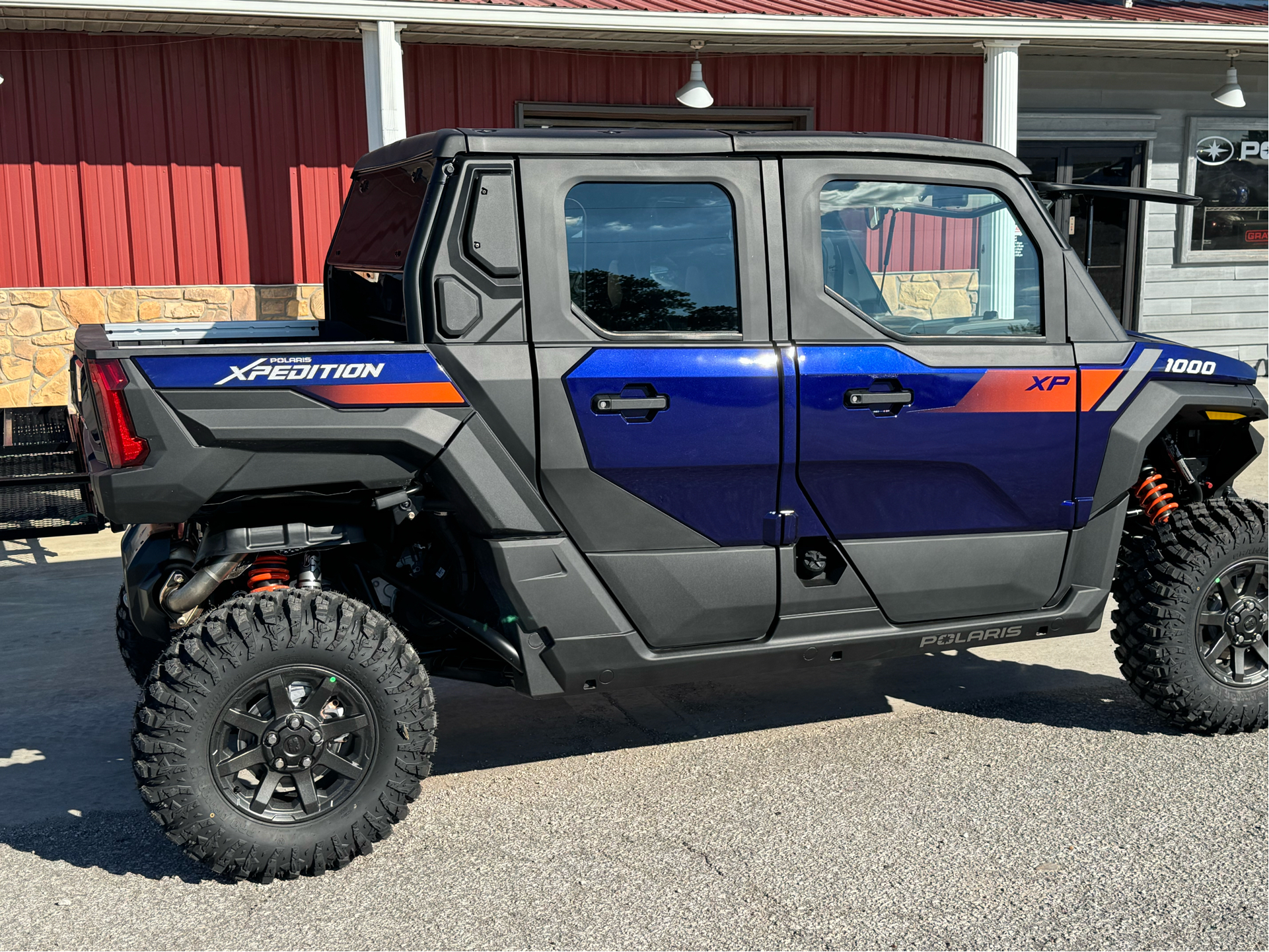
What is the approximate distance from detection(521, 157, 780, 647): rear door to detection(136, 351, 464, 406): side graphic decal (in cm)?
31

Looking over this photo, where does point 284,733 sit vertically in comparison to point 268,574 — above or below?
below

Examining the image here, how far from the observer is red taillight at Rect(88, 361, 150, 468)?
314 cm

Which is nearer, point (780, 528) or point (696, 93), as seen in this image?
point (780, 528)

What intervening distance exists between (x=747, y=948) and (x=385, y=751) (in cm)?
116

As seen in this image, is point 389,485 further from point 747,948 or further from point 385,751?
point 747,948

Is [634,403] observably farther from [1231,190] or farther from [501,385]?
[1231,190]

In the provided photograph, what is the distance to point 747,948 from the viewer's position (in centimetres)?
300

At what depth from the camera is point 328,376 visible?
10.7 ft

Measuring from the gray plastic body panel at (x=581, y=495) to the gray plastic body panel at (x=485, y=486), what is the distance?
0.26 feet

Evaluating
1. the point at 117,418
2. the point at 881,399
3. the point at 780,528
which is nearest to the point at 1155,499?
the point at 881,399

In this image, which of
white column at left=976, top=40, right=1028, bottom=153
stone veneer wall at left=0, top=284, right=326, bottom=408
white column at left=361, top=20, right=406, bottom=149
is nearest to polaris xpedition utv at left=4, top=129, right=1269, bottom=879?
white column at left=361, top=20, right=406, bottom=149

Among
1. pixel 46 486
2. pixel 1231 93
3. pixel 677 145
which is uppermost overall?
pixel 1231 93

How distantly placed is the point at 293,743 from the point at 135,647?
1191mm

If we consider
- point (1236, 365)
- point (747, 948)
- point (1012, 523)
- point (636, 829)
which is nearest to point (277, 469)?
point (636, 829)
